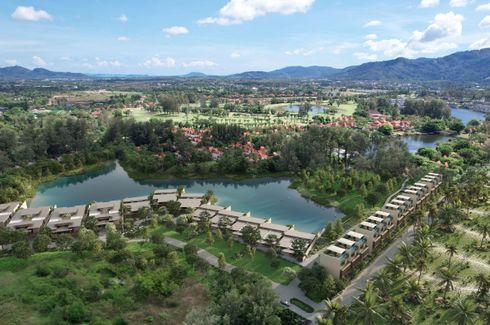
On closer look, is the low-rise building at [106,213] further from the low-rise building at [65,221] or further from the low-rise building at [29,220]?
the low-rise building at [29,220]

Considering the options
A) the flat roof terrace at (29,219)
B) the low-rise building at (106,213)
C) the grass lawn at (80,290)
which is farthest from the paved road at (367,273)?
the flat roof terrace at (29,219)

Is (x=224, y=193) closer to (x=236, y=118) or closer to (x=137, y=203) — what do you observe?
(x=137, y=203)

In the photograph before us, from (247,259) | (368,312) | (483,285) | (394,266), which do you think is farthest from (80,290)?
(483,285)

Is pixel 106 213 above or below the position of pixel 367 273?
above

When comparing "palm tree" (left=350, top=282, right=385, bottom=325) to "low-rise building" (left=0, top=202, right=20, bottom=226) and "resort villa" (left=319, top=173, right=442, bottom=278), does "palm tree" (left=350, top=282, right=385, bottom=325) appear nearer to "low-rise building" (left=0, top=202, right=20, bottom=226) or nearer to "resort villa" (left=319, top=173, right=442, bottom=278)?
"resort villa" (left=319, top=173, right=442, bottom=278)

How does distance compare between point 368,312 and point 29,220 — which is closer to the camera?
point 368,312

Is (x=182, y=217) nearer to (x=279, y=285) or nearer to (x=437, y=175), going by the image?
(x=279, y=285)

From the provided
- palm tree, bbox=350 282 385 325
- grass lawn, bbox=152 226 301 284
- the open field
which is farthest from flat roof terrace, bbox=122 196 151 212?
the open field
